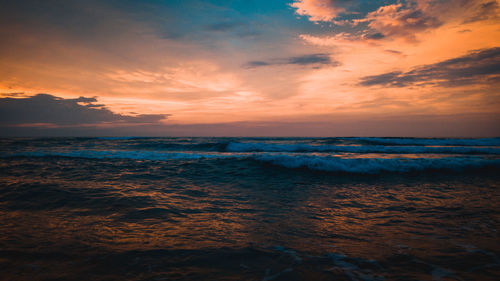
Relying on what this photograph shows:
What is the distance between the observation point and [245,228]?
11.8 ft

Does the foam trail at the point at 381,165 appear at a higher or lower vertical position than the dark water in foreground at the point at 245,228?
higher

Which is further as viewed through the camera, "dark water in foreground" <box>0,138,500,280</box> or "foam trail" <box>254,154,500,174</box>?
"foam trail" <box>254,154,500,174</box>

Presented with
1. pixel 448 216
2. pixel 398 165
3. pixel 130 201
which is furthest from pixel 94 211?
pixel 398 165

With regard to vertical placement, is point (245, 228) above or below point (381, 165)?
below

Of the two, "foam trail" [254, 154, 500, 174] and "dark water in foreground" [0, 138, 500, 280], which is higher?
"foam trail" [254, 154, 500, 174]

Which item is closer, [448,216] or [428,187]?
[448,216]

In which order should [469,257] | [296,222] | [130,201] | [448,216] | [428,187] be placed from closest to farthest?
[469,257] → [296,222] → [448,216] → [130,201] → [428,187]

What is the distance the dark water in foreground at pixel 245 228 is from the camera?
97.3 inches

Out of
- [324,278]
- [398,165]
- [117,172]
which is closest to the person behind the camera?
[324,278]

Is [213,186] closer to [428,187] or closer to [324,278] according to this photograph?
[324,278]

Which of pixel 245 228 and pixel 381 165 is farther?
pixel 381 165

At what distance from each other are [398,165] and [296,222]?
26.1ft

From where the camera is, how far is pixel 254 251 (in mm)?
2846

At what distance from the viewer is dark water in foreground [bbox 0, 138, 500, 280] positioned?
247cm
